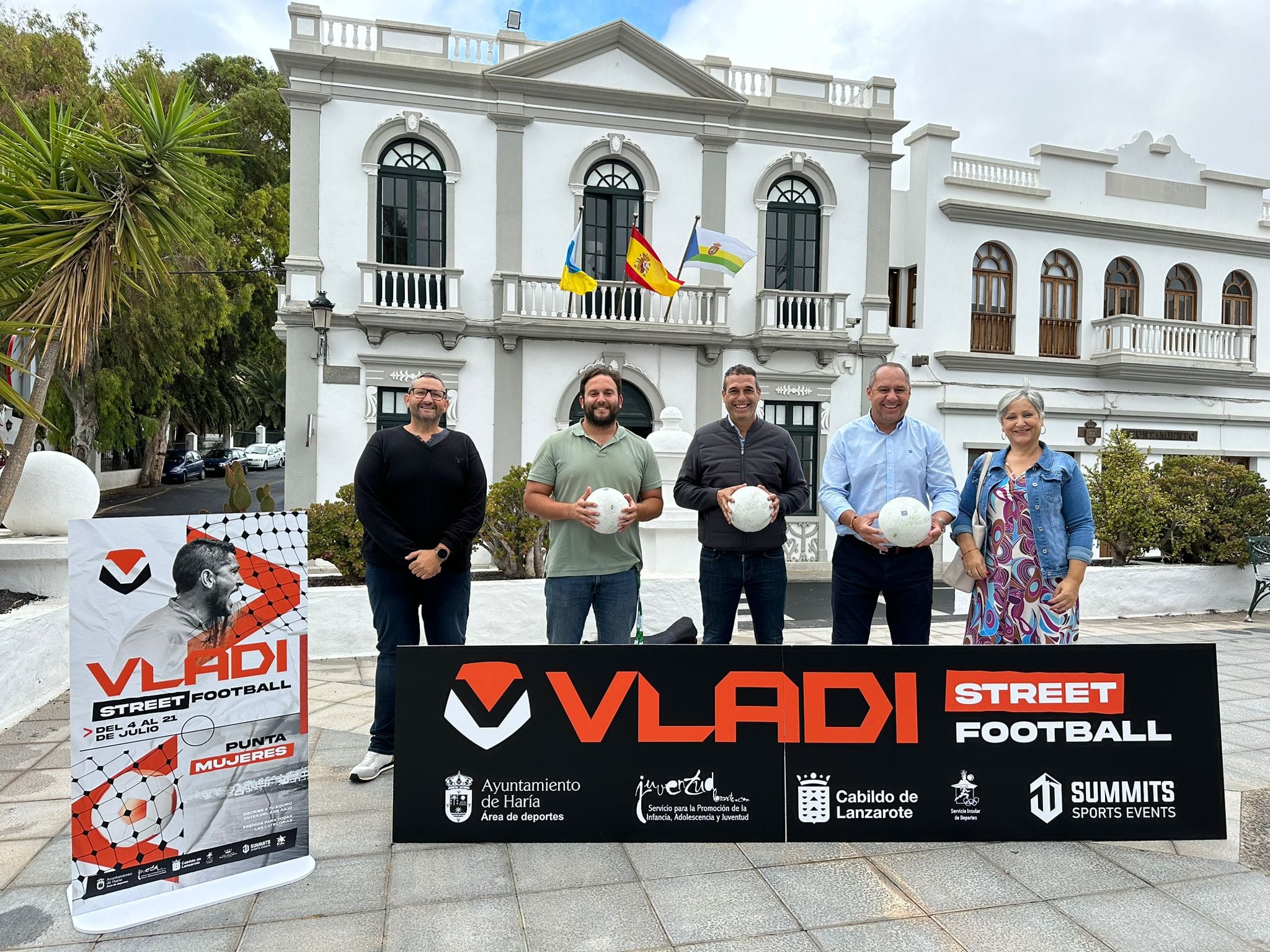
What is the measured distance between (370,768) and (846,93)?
1590 centimetres

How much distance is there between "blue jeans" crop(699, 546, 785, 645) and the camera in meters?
4.34

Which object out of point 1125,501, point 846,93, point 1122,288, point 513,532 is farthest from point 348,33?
point 1122,288

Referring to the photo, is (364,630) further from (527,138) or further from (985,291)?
(985,291)

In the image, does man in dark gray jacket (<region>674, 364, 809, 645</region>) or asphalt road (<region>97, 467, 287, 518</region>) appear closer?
man in dark gray jacket (<region>674, 364, 809, 645</region>)

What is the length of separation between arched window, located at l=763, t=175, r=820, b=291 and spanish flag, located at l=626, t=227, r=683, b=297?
9.44ft

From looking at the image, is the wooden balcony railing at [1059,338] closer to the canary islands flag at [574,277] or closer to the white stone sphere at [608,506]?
the canary islands flag at [574,277]

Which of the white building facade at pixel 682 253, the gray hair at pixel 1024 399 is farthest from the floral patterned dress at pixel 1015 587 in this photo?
the white building facade at pixel 682 253

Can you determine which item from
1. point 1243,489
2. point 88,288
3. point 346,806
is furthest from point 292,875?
point 1243,489

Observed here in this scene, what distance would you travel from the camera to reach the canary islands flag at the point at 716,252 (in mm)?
13133

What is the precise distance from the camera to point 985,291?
16.7m

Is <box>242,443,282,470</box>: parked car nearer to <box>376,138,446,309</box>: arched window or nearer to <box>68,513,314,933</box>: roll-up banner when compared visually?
<box>376,138,446,309</box>: arched window

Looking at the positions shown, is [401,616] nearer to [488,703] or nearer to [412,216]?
[488,703]

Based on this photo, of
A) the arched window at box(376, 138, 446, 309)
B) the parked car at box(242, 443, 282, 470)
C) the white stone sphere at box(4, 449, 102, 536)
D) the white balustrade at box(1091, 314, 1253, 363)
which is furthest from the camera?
the parked car at box(242, 443, 282, 470)

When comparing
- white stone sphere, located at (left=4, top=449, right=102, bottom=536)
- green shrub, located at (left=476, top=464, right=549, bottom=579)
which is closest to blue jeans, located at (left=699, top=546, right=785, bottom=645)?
green shrub, located at (left=476, top=464, right=549, bottom=579)
